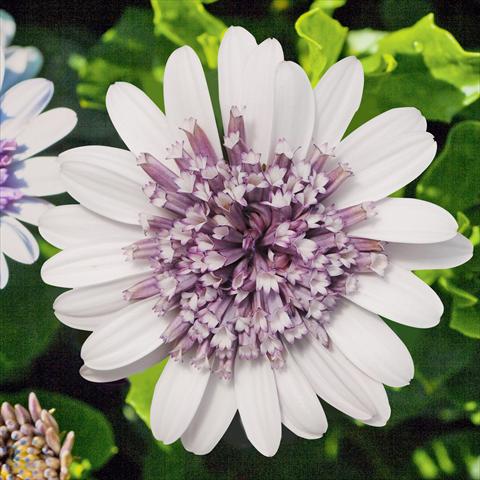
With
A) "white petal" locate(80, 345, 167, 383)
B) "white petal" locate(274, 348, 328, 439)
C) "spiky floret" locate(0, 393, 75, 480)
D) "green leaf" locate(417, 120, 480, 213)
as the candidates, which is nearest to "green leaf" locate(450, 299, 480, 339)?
"green leaf" locate(417, 120, 480, 213)

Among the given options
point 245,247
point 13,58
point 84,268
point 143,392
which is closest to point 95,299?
point 84,268

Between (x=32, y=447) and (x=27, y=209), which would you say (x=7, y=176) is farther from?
(x=32, y=447)

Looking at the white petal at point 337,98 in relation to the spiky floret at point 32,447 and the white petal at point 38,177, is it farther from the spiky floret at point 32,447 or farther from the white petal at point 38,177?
the spiky floret at point 32,447

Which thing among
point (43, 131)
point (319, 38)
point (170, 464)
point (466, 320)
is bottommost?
point (170, 464)

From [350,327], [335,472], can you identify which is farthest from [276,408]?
[335,472]

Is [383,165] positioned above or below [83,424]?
above

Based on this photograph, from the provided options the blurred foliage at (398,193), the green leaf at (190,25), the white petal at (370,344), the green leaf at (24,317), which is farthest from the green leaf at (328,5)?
the green leaf at (24,317)

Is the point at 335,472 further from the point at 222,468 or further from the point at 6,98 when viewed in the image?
the point at 6,98
